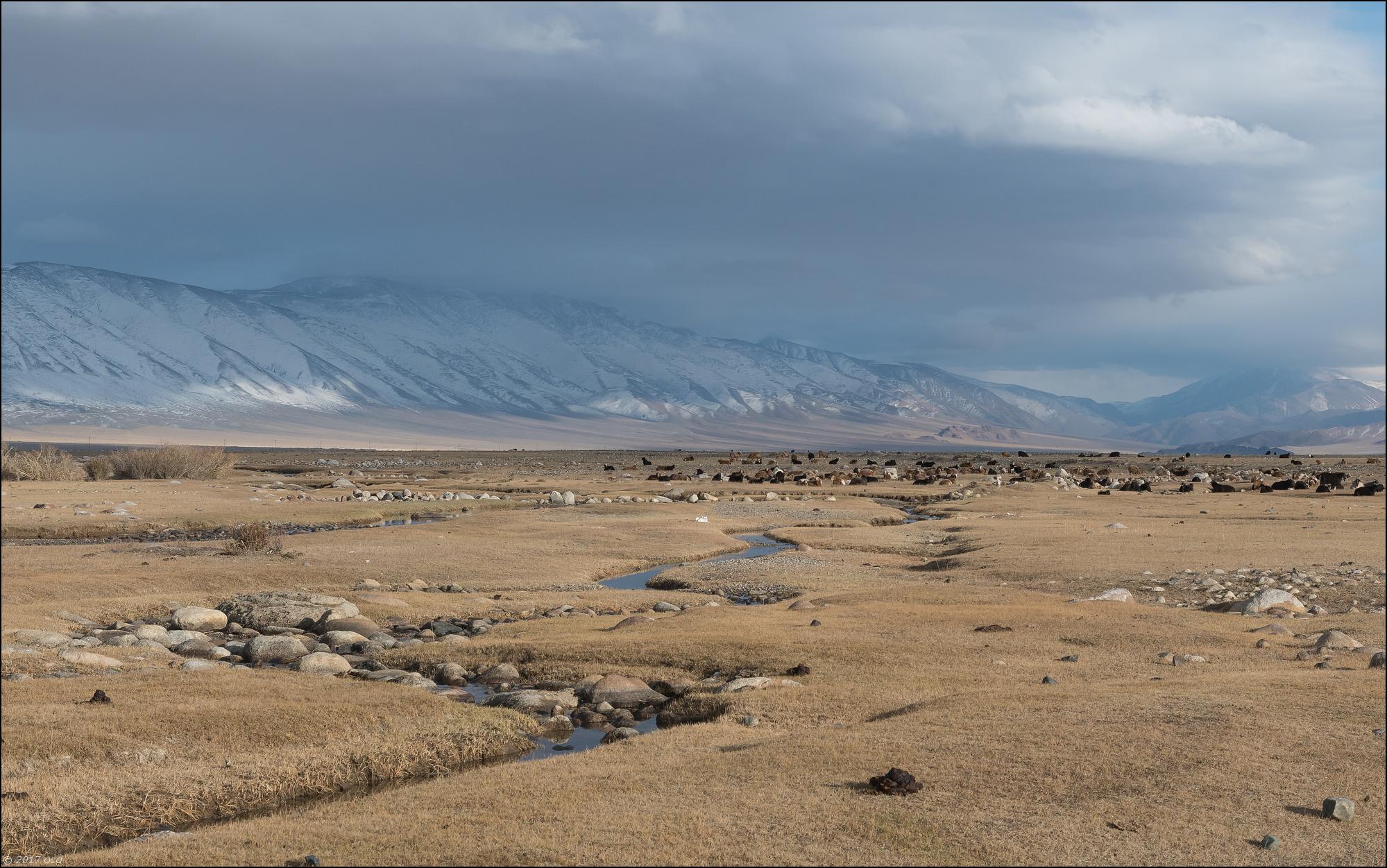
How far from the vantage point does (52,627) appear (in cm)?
2878

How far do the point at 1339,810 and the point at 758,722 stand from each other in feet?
30.6

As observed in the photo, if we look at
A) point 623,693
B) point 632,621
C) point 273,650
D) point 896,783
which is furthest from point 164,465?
point 896,783

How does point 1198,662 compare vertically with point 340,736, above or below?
above

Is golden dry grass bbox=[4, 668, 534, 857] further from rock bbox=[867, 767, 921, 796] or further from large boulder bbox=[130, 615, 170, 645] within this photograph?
rock bbox=[867, 767, 921, 796]

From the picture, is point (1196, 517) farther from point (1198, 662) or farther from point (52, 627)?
point (52, 627)

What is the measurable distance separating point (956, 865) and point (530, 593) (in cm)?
2847

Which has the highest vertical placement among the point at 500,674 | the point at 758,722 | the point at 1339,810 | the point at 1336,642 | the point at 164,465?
the point at 1336,642

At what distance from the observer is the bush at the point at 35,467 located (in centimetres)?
8969

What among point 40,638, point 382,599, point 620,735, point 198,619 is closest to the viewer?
point 620,735

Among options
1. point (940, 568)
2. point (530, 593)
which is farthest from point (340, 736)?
point (940, 568)

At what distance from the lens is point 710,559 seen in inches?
1977

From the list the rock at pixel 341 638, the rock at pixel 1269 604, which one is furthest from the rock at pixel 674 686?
→ the rock at pixel 1269 604

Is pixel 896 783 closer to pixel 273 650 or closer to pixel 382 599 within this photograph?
pixel 273 650

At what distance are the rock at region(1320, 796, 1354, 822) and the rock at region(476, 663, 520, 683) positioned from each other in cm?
1646
